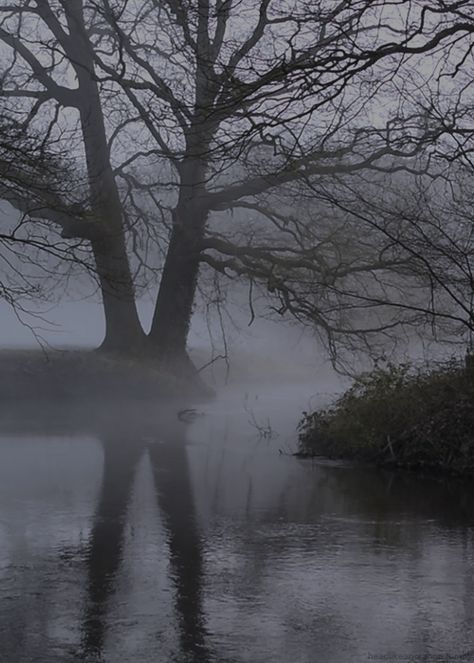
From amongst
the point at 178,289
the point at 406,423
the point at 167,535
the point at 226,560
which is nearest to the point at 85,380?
the point at 178,289

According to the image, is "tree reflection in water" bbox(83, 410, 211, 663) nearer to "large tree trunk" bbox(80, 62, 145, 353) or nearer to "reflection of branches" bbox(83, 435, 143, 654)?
"reflection of branches" bbox(83, 435, 143, 654)

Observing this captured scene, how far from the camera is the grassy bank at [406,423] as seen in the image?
16.2 meters

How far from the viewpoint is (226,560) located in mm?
10383

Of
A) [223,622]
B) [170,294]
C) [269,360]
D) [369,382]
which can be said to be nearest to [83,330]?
[269,360]

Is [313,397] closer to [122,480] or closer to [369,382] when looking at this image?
[369,382]

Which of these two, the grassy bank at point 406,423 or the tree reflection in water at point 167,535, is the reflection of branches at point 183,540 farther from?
the grassy bank at point 406,423

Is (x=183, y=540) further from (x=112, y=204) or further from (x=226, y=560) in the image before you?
(x=112, y=204)

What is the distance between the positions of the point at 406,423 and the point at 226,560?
23.2 feet

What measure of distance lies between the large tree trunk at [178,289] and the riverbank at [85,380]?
3.32ft

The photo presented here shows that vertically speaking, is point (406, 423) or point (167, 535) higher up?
point (406, 423)

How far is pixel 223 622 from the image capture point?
8.23 m

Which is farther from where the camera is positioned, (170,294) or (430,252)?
(170,294)

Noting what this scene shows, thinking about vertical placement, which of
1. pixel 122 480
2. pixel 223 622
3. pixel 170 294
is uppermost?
pixel 170 294

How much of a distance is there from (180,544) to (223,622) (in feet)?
9.37
